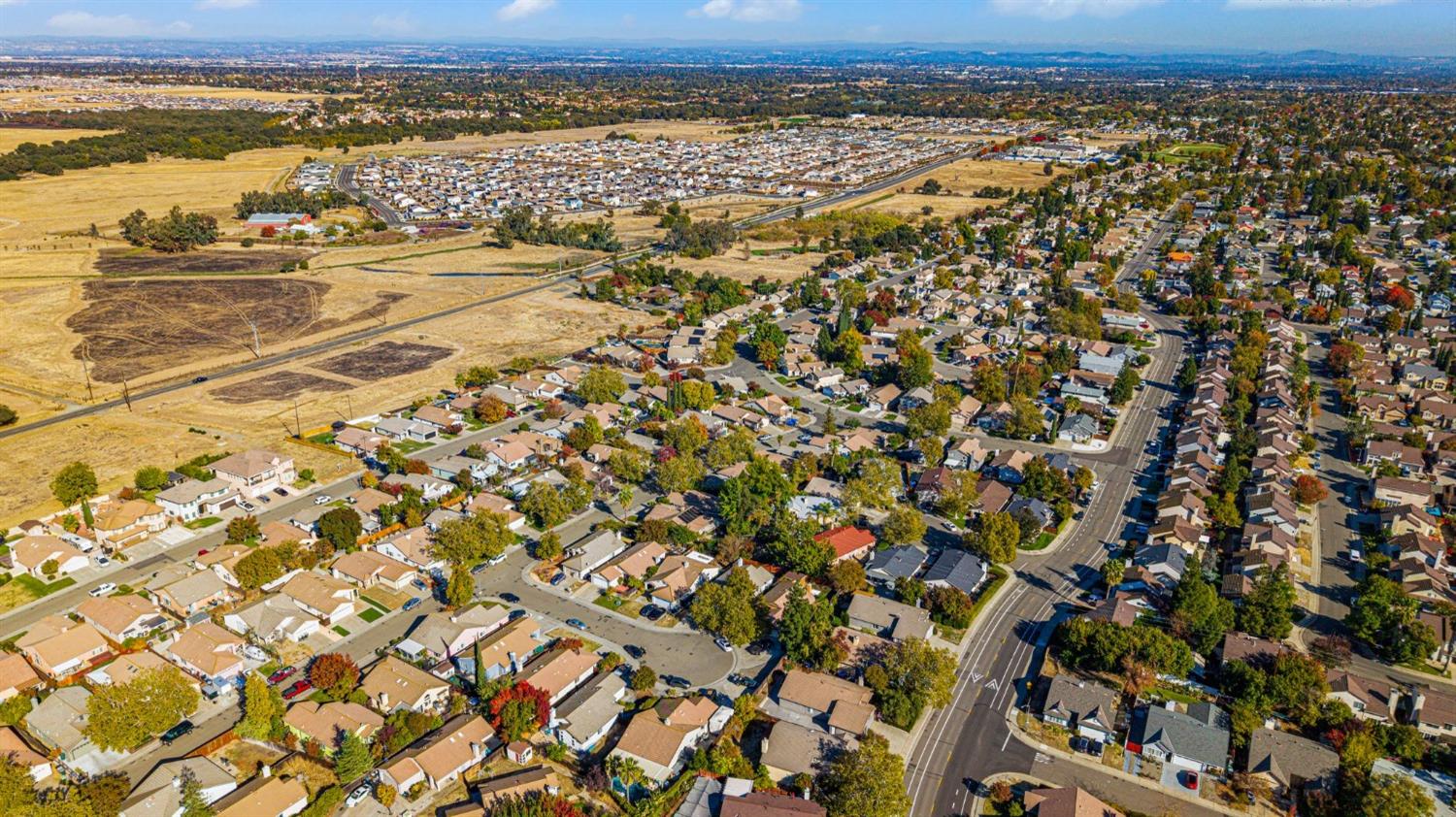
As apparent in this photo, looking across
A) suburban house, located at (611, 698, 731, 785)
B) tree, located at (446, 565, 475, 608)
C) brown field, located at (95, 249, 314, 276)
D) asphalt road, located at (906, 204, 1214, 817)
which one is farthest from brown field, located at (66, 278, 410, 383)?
asphalt road, located at (906, 204, 1214, 817)

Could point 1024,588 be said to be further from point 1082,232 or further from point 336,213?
point 336,213

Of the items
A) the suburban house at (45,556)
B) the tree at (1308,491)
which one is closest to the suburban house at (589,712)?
the suburban house at (45,556)

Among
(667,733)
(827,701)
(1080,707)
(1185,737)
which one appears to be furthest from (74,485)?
(1185,737)

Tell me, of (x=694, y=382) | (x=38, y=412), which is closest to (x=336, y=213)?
(x=38, y=412)

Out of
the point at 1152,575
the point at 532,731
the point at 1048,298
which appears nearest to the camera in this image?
the point at 532,731

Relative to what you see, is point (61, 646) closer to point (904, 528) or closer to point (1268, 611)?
point (904, 528)

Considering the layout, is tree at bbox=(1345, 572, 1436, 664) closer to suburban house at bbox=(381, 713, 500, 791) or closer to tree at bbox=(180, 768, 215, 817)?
suburban house at bbox=(381, 713, 500, 791)

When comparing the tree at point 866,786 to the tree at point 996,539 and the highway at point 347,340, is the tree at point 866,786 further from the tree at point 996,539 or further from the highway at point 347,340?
the highway at point 347,340
